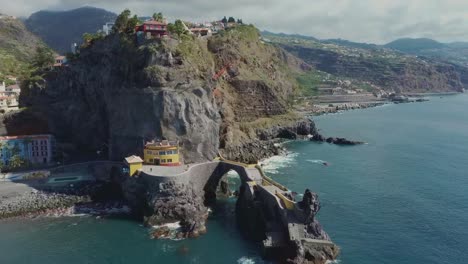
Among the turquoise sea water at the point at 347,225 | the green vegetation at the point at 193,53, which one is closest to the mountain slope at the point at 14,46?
the green vegetation at the point at 193,53

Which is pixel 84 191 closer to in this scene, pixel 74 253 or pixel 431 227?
pixel 74 253

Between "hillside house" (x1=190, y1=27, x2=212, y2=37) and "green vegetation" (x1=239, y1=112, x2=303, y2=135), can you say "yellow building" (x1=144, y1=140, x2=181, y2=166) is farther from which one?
"hillside house" (x1=190, y1=27, x2=212, y2=37)

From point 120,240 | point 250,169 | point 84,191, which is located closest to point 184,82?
point 250,169

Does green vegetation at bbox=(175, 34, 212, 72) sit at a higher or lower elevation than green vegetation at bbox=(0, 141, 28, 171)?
higher

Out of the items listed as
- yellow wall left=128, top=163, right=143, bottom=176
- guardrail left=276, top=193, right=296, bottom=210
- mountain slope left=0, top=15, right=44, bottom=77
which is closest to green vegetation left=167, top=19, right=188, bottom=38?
yellow wall left=128, top=163, right=143, bottom=176

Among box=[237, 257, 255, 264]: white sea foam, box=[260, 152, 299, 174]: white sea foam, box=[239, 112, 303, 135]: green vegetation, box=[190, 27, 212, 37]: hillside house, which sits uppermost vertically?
box=[190, 27, 212, 37]: hillside house

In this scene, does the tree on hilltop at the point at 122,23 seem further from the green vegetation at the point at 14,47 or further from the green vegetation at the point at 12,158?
the green vegetation at the point at 14,47
